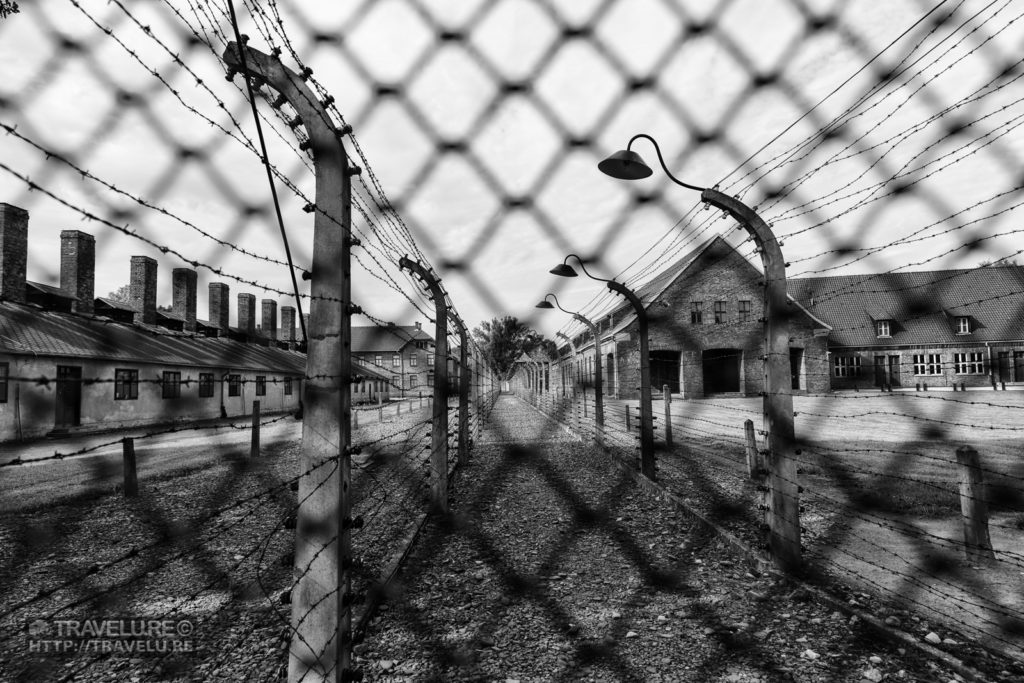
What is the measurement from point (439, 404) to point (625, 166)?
3186 millimetres

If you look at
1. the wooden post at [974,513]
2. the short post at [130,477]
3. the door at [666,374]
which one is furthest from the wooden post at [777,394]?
the door at [666,374]

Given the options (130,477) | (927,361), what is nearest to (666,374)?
(927,361)

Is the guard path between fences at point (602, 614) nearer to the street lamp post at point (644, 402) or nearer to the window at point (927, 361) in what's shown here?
the street lamp post at point (644, 402)

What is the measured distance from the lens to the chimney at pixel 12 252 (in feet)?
39.4

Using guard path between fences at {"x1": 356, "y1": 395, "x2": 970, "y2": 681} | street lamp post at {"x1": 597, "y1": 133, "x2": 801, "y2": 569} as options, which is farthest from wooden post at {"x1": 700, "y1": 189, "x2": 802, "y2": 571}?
guard path between fences at {"x1": 356, "y1": 395, "x2": 970, "y2": 681}

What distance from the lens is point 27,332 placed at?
13.7 metres

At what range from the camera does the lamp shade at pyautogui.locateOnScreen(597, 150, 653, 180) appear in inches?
104

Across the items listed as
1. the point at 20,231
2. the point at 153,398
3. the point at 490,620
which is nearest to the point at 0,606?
the point at 490,620

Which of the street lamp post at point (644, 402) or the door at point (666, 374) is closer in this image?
the street lamp post at point (644, 402)

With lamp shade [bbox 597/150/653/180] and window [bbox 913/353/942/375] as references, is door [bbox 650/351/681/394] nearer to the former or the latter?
window [bbox 913/353/942/375]

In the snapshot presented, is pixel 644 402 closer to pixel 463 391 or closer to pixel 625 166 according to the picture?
pixel 463 391

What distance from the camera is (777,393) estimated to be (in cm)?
364

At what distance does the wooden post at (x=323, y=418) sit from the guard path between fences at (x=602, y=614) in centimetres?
107

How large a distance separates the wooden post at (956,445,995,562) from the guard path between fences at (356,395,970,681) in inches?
60.5
